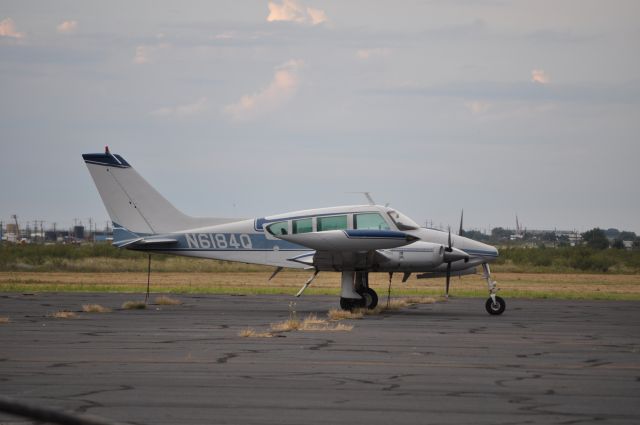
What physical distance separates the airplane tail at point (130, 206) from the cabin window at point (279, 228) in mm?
2488

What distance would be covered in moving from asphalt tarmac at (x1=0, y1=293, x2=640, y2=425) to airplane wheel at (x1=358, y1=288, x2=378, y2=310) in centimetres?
288

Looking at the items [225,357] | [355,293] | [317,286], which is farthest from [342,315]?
[317,286]

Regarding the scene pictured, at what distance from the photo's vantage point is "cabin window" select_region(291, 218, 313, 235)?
90.6ft

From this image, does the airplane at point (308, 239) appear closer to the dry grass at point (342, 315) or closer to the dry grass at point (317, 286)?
the dry grass at point (342, 315)

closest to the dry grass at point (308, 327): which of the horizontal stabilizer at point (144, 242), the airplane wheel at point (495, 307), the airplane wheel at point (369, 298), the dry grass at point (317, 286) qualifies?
the airplane wheel at point (369, 298)

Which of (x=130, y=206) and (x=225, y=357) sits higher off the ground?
(x=130, y=206)

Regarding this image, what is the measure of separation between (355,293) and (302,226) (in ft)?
7.71

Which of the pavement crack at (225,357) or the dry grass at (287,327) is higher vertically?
the dry grass at (287,327)

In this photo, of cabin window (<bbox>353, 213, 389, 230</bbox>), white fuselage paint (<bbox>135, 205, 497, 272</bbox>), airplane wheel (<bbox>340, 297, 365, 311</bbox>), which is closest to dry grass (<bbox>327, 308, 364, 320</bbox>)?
airplane wheel (<bbox>340, 297, 365, 311</bbox>)

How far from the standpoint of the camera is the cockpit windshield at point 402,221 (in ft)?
90.8

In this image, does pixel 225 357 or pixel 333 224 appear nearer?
pixel 225 357

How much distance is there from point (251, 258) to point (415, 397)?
1787 cm

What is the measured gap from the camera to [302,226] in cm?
2770

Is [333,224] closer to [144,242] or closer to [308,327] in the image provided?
[308,327]
